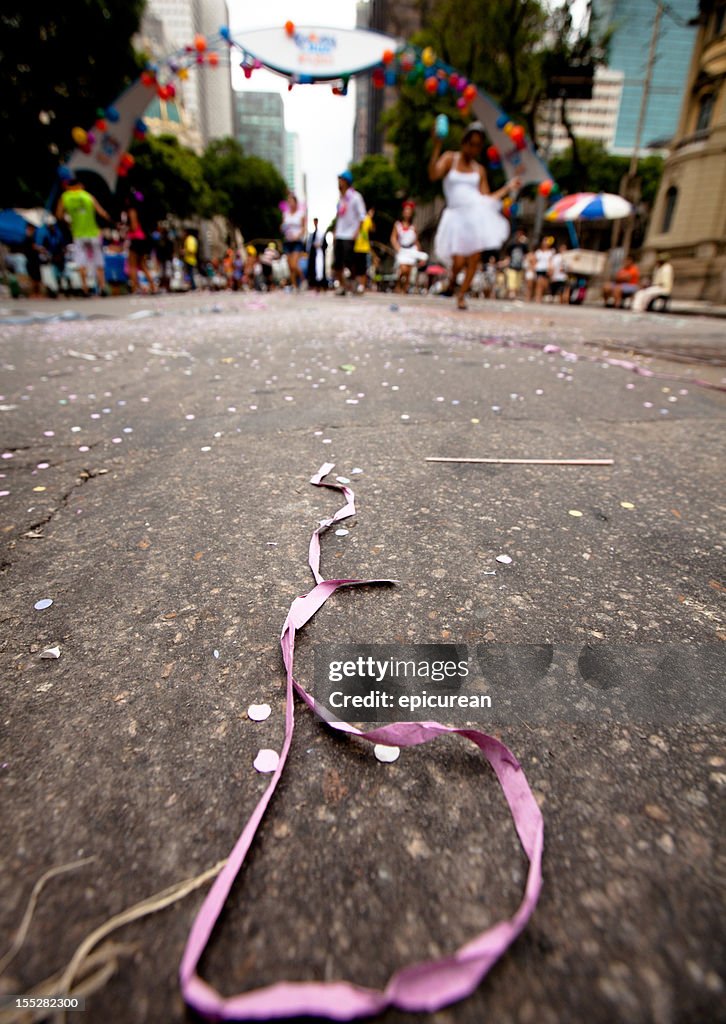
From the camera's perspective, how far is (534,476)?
224 centimetres

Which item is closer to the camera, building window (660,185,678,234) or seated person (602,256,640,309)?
seated person (602,256,640,309)

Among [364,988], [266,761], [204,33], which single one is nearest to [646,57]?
[266,761]

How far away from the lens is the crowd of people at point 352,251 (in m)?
8.66

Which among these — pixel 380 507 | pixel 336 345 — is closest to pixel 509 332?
pixel 336 345

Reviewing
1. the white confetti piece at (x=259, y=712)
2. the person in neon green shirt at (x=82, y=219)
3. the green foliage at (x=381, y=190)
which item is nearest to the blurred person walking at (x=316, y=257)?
the person in neon green shirt at (x=82, y=219)

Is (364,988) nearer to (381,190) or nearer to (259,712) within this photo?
(259,712)

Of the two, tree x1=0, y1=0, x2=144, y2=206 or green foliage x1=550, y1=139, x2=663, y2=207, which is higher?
green foliage x1=550, y1=139, x2=663, y2=207

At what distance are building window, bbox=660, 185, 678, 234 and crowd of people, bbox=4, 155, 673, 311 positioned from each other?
6.19 feet

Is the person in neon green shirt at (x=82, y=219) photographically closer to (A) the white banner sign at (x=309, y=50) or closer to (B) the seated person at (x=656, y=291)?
(A) the white banner sign at (x=309, y=50)

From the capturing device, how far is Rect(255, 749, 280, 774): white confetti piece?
0.95m

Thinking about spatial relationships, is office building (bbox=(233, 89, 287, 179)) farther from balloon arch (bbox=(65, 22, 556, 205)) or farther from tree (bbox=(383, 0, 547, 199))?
balloon arch (bbox=(65, 22, 556, 205))

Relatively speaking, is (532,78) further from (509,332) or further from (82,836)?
(82,836)

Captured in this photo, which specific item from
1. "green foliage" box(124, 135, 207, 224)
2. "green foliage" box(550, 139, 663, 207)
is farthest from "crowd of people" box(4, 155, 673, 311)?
"green foliage" box(550, 139, 663, 207)

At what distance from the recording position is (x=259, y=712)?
1.07 metres
